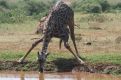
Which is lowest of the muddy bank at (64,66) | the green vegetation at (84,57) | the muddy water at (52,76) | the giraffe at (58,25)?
the muddy water at (52,76)

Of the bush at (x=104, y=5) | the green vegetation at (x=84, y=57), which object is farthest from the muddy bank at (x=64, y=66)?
the bush at (x=104, y=5)

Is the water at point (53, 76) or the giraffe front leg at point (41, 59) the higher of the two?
the giraffe front leg at point (41, 59)

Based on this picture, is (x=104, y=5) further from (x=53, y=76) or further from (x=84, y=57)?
(x=53, y=76)

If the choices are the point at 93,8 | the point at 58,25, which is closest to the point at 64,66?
the point at 58,25

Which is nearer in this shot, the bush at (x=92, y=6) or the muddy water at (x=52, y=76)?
the muddy water at (x=52, y=76)

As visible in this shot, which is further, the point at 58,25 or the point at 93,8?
the point at 93,8

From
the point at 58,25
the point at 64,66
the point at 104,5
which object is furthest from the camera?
the point at 104,5

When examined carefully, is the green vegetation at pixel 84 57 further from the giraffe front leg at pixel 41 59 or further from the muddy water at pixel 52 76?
the giraffe front leg at pixel 41 59

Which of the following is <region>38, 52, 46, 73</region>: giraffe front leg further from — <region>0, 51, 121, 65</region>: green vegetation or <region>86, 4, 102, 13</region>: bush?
<region>86, 4, 102, 13</region>: bush

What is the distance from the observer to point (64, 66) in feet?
56.4

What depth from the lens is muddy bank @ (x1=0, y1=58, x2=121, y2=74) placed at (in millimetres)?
16734

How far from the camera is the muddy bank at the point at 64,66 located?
16.7 meters

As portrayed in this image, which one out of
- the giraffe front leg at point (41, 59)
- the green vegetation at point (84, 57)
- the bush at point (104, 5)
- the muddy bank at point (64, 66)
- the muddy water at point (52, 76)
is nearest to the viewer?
the giraffe front leg at point (41, 59)

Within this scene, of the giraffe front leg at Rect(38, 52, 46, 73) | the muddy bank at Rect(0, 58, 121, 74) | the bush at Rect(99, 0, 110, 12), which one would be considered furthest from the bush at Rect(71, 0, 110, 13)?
the giraffe front leg at Rect(38, 52, 46, 73)
